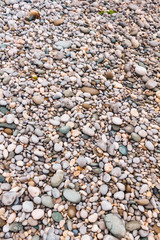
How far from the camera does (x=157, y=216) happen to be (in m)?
2.76

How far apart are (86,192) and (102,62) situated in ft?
7.71

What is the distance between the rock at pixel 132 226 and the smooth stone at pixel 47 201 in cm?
85

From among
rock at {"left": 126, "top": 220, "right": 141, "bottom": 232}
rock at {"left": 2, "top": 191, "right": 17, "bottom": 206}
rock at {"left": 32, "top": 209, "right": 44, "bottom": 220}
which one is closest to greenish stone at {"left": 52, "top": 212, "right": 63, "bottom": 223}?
rock at {"left": 32, "top": 209, "right": 44, "bottom": 220}

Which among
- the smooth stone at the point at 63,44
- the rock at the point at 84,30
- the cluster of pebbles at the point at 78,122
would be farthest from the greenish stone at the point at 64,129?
the rock at the point at 84,30

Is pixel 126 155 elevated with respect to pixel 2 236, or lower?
elevated

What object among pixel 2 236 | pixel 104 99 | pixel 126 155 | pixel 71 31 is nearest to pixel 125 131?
pixel 126 155

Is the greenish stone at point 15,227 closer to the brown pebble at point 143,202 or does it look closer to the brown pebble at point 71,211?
the brown pebble at point 71,211

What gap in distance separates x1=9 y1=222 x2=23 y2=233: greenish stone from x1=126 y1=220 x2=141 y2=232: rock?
44.7 inches

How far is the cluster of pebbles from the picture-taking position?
105 inches

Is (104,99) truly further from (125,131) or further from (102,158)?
(102,158)

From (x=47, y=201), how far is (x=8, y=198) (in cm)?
42

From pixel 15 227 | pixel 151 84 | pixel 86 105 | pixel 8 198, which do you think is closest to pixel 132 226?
pixel 15 227

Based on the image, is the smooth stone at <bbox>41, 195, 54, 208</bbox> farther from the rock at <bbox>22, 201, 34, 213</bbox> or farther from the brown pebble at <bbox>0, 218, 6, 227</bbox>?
the brown pebble at <bbox>0, 218, 6, 227</bbox>

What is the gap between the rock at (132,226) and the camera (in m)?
2.64
